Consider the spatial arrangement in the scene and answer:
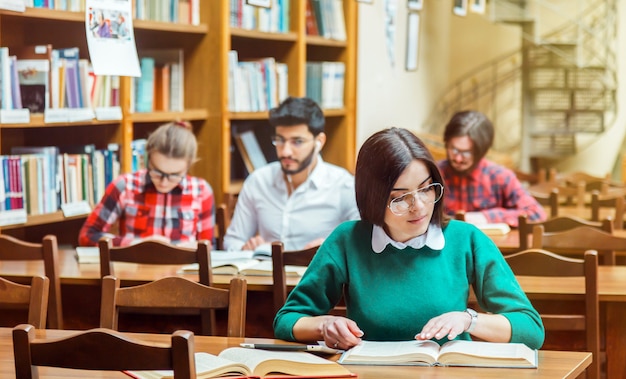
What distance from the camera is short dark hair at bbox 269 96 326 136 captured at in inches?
171

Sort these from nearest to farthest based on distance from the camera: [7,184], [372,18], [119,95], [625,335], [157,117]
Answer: [625,335], [7,184], [119,95], [157,117], [372,18]

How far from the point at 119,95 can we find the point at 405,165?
2682mm

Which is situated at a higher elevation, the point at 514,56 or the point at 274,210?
the point at 514,56

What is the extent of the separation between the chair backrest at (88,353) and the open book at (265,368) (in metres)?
0.26

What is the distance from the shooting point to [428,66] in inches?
403

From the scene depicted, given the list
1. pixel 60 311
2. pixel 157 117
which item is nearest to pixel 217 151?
pixel 157 117

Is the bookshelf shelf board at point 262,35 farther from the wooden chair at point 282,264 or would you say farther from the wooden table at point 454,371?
the wooden table at point 454,371

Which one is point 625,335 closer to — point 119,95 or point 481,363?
point 481,363

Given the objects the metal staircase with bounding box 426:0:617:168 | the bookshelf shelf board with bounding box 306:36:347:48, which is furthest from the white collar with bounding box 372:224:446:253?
the metal staircase with bounding box 426:0:617:168

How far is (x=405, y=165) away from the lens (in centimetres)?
254

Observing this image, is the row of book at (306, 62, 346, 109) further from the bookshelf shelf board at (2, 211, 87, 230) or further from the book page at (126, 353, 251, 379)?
the book page at (126, 353, 251, 379)

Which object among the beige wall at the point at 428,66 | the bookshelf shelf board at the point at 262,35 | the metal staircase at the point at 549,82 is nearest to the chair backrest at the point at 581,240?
the bookshelf shelf board at the point at 262,35

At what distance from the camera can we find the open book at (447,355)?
7.46 feet

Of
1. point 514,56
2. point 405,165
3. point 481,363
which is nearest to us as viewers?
point 481,363
